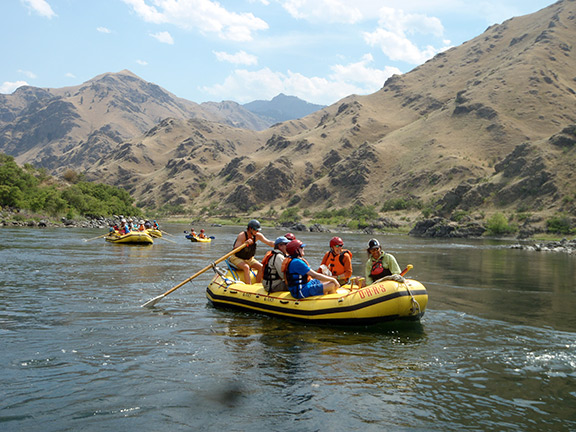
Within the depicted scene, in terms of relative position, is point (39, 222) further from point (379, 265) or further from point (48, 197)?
point (379, 265)

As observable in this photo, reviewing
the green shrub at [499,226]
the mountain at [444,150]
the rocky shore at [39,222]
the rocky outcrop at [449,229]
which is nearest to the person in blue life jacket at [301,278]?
the rocky shore at [39,222]

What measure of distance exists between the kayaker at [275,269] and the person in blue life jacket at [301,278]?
360 mm

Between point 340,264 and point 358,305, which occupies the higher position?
point 340,264

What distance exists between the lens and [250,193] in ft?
483

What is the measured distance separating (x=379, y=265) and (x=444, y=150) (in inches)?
4383

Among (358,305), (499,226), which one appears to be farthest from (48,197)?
(358,305)

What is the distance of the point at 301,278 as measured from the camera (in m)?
11.9

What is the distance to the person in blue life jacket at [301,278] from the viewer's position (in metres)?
11.8

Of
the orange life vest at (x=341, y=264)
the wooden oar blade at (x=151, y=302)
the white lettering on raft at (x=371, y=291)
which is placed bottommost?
the wooden oar blade at (x=151, y=302)

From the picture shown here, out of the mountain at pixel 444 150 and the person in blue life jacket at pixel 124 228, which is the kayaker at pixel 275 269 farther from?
the mountain at pixel 444 150

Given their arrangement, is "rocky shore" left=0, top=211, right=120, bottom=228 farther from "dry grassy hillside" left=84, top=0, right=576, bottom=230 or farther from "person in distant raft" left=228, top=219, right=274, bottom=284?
"dry grassy hillside" left=84, top=0, right=576, bottom=230

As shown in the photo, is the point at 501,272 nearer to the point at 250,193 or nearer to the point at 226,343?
the point at 226,343

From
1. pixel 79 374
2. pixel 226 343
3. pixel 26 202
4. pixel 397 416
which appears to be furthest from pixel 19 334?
pixel 26 202

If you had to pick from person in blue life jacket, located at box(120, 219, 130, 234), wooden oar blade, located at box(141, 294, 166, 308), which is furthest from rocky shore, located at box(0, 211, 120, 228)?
wooden oar blade, located at box(141, 294, 166, 308)
